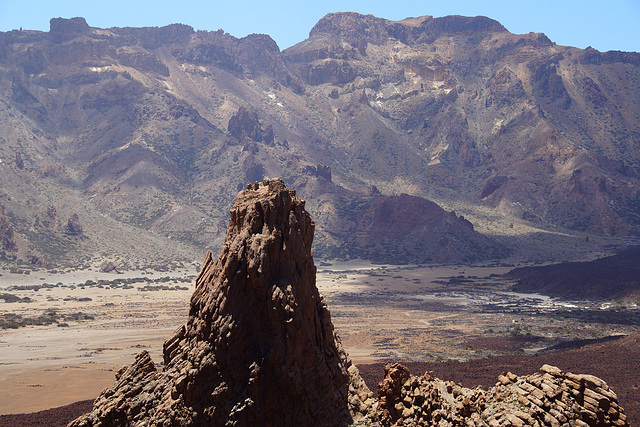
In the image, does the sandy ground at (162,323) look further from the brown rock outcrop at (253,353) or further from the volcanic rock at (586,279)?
the brown rock outcrop at (253,353)

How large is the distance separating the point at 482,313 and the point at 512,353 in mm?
26813

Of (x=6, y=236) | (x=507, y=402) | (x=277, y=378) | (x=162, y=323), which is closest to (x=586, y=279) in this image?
(x=162, y=323)

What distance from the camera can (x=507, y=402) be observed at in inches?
568

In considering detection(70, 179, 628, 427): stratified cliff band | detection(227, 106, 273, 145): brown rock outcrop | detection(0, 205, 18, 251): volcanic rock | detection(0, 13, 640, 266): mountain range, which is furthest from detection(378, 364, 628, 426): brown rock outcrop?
detection(227, 106, 273, 145): brown rock outcrop

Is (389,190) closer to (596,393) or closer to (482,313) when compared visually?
(482,313)

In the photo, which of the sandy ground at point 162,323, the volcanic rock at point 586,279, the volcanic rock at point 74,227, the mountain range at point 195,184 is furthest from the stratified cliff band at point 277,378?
the volcanic rock at point 74,227

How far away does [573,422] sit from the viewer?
43.9 feet

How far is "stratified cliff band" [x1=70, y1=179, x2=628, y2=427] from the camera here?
13797mm

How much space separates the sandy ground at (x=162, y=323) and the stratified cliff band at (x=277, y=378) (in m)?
18.1

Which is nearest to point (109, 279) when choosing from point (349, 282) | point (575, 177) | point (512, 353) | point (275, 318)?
point (349, 282)

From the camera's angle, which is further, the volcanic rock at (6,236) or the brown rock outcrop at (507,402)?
the volcanic rock at (6,236)

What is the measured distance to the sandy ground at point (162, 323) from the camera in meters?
37.8

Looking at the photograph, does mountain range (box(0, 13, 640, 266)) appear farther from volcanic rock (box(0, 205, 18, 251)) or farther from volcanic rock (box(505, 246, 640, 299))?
volcanic rock (box(505, 246, 640, 299))

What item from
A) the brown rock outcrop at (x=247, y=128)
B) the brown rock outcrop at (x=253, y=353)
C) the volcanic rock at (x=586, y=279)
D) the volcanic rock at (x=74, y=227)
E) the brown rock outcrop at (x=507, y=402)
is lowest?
the volcanic rock at (x=586, y=279)
